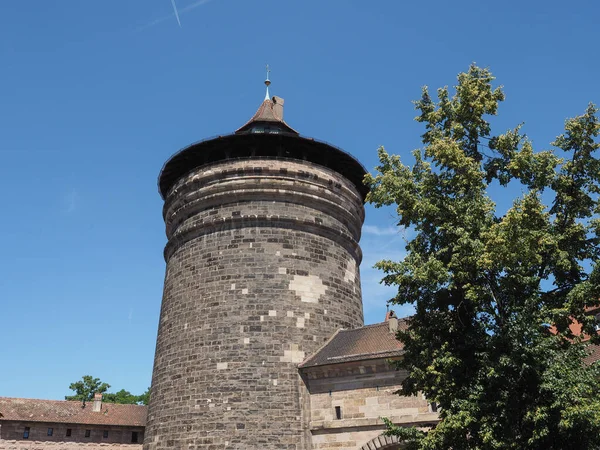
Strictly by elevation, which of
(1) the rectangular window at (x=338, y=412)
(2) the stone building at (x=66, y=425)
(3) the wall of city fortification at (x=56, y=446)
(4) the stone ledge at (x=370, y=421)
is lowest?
(4) the stone ledge at (x=370, y=421)

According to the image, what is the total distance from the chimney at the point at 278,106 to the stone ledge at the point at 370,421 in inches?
576

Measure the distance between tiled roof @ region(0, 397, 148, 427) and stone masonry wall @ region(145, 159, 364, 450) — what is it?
20.1 metres

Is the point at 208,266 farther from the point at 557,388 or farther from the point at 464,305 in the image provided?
the point at 557,388

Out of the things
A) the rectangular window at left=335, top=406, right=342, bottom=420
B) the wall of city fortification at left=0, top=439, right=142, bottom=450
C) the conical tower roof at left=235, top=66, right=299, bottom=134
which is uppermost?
the conical tower roof at left=235, top=66, right=299, bottom=134

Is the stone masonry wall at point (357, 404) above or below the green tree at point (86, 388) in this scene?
below

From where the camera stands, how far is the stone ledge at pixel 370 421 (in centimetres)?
1527

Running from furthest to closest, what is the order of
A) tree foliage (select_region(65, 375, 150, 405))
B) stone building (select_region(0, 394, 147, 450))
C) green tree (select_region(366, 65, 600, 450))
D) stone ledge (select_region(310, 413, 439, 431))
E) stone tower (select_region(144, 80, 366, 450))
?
tree foliage (select_region(65, 375, 150, 405))
stone building (select_region(0, 394, 147, 450))
stone tower (select_region(144, 80, 366, 450))
stone ledge (select_region(310, 413, 439, 431))
green tree (select_region(366, 65, 600, 450))

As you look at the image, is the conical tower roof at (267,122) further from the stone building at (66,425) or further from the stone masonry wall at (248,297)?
the stone building at (66,425)

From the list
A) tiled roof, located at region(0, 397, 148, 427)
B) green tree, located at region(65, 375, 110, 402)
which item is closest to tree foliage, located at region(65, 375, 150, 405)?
green tree, located at region(65, 375, 110, 402)

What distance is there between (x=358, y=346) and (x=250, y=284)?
429 centimetres

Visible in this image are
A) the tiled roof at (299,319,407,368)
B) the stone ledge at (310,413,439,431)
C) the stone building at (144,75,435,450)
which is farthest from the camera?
the tiled roof at (299,319,407,368)

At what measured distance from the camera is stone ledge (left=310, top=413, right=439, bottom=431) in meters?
15.3

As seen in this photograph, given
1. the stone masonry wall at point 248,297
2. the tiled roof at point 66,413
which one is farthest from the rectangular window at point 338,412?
the tiled roof at point 66,413

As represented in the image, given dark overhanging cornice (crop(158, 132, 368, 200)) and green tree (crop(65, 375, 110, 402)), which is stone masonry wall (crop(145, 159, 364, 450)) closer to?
dark overhanging cornice (crop(158, 132, 368, 200))
